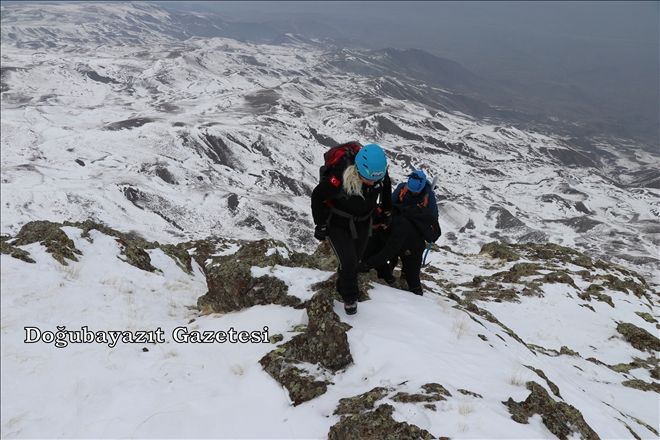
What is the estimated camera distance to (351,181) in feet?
23.0

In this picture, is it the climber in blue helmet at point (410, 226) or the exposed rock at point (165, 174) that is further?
the exposed rock at point (165, 174)

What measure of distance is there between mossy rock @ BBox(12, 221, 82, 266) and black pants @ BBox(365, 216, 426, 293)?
358 inches

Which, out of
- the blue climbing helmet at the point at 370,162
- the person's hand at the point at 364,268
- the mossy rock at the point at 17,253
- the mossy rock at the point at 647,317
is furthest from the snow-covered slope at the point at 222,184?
the blue climbing helmet at the point at 370,162

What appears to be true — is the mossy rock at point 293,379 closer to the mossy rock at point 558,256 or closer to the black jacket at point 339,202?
the black jacket at point 339,202

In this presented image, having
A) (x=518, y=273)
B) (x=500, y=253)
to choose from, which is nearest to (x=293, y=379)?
(x=518, y=273)

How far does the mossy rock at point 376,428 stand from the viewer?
5.04m

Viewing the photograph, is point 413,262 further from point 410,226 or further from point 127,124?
point 127,124

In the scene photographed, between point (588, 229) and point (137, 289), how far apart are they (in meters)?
163

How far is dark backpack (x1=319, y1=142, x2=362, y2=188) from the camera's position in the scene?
715 centimetres

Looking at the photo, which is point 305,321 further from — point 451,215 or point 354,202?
point 451,215

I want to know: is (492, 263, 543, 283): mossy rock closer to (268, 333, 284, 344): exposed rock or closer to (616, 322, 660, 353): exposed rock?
(616, 322, 660, 353): exposed rock

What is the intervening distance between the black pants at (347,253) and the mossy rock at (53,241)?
8762 millimetres

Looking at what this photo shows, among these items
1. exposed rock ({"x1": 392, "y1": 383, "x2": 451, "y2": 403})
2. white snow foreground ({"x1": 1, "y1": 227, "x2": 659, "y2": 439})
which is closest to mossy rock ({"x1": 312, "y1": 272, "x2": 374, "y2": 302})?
white snow foreground ({"x1": 1, "y1": 227, "x2": 659, "y2": 439})

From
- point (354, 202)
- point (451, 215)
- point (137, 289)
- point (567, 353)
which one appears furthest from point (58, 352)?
point (451, 215)
